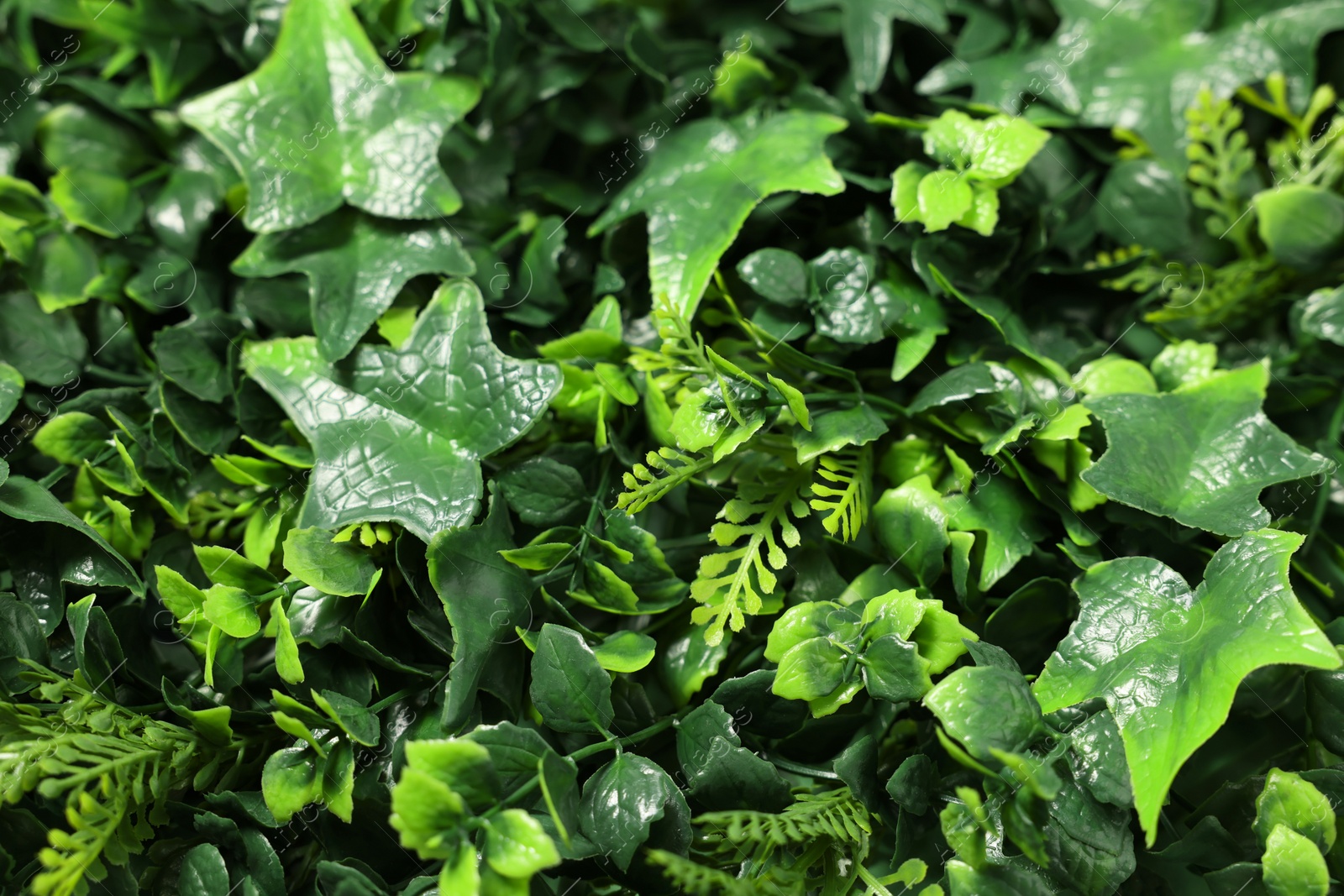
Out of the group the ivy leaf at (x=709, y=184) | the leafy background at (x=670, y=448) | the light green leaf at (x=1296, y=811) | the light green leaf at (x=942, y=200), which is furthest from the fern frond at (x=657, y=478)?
the light green leaf at (x=1296, y=811)

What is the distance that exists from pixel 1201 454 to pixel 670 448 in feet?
1.07

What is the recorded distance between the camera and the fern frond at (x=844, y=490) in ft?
1.77

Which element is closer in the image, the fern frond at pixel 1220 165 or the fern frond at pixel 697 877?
the fern frond at pixel 697 877

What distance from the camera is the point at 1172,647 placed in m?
0.50

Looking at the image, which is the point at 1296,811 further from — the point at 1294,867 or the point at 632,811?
the point at 632,811

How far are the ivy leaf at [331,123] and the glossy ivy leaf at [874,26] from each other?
11.4 inches

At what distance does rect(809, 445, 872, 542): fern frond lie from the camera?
1.77 feet

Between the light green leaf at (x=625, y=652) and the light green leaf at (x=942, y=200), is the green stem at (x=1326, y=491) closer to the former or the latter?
the light green leaf at (x=942, y=200)

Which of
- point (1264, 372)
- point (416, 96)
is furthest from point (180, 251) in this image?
point (1264, 372)

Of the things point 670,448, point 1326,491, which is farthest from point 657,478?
point 1326,491

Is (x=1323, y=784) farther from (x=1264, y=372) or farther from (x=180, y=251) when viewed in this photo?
(x=180, y=251)

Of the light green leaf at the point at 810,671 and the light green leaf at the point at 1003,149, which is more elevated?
the light green leaf at the point at 1003,149

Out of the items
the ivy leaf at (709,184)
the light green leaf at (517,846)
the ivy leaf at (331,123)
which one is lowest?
the light green leaf at (517,846)

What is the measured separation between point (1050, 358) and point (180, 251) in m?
0.66
